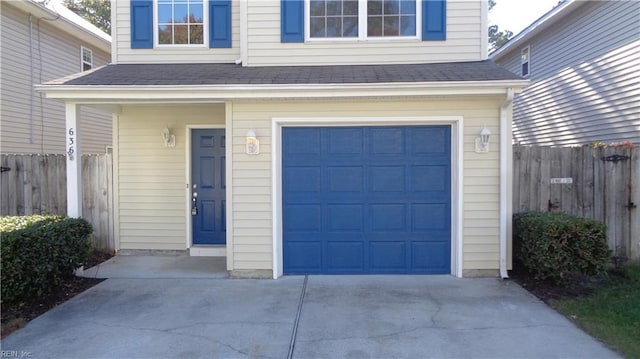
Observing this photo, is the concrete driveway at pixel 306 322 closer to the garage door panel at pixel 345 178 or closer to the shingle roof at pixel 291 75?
the garage door panel at pixel 345 178

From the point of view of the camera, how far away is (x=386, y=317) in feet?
15.9

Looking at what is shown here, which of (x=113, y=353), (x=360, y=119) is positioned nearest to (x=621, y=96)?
(x=360, y=119)

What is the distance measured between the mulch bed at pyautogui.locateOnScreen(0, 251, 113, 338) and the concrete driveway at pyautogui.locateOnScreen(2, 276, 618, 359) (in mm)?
145

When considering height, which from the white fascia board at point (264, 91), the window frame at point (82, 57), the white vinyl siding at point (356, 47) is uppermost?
the window frame at point (82, 57)

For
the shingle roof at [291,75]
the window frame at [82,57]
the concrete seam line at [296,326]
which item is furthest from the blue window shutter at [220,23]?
the window frame at [82,57]

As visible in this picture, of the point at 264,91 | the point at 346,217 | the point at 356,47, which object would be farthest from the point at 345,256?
the point at 356,47

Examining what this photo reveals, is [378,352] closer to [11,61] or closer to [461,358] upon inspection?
[461,358]

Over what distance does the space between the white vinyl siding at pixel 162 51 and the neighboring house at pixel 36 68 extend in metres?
3.21

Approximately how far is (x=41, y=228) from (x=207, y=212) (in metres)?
2.91

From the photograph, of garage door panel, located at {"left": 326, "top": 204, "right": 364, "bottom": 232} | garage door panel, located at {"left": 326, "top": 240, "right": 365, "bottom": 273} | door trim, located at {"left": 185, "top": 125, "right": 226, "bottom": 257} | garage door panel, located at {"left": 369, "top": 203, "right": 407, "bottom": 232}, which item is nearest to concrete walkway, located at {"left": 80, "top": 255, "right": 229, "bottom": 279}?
door trim, located at {"left": 185, "top": 125, "right": 226, "bottom": 257}

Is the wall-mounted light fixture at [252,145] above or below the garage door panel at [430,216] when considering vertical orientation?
above

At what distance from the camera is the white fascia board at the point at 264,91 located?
235 inches

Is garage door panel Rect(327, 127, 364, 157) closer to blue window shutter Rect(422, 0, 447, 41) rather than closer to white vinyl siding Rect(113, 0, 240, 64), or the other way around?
blue window shutter Rect(422, 0, 447, 41)

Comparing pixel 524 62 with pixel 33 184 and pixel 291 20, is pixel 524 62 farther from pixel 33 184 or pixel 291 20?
pixel 33 184
